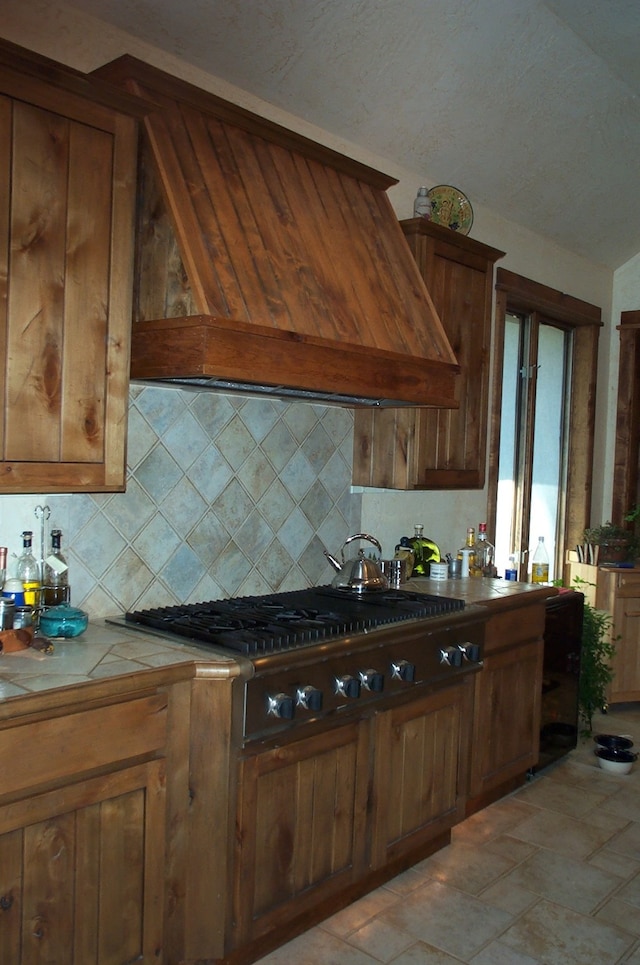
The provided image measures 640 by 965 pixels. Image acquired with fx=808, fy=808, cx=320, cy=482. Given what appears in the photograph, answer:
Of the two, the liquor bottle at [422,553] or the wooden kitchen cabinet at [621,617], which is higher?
the liquor bottle at [422,553]

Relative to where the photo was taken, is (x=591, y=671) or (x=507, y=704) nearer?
(x=507, y=704)

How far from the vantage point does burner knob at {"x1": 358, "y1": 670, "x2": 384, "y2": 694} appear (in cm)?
249

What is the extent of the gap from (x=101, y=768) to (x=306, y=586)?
1.46 meters

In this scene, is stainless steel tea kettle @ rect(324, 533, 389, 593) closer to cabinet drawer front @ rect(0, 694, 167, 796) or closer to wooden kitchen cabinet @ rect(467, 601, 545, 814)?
wooden kitchen cabinet @ rect(467, 601, 545, 814)

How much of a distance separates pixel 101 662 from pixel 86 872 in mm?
469

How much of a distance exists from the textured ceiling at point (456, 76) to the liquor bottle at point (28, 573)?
1.58 metres

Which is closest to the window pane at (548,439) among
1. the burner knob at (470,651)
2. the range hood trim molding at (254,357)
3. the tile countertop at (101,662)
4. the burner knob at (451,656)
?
the burner knob at (470,651)

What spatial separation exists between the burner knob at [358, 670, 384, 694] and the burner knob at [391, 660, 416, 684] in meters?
0.10

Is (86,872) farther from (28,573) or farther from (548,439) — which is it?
(548,439)

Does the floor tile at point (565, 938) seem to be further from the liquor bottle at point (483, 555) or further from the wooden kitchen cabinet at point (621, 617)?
the wooden kitchen cabinet at point (621, 617)

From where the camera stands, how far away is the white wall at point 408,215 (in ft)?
7.64

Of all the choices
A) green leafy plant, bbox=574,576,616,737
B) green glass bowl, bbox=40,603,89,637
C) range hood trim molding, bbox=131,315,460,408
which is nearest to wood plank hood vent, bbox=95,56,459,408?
range hood trim molding, bbox=131,315,460,408

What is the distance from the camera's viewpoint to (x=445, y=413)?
3453 mm

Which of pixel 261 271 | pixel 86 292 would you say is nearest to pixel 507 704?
pixel 261 271
